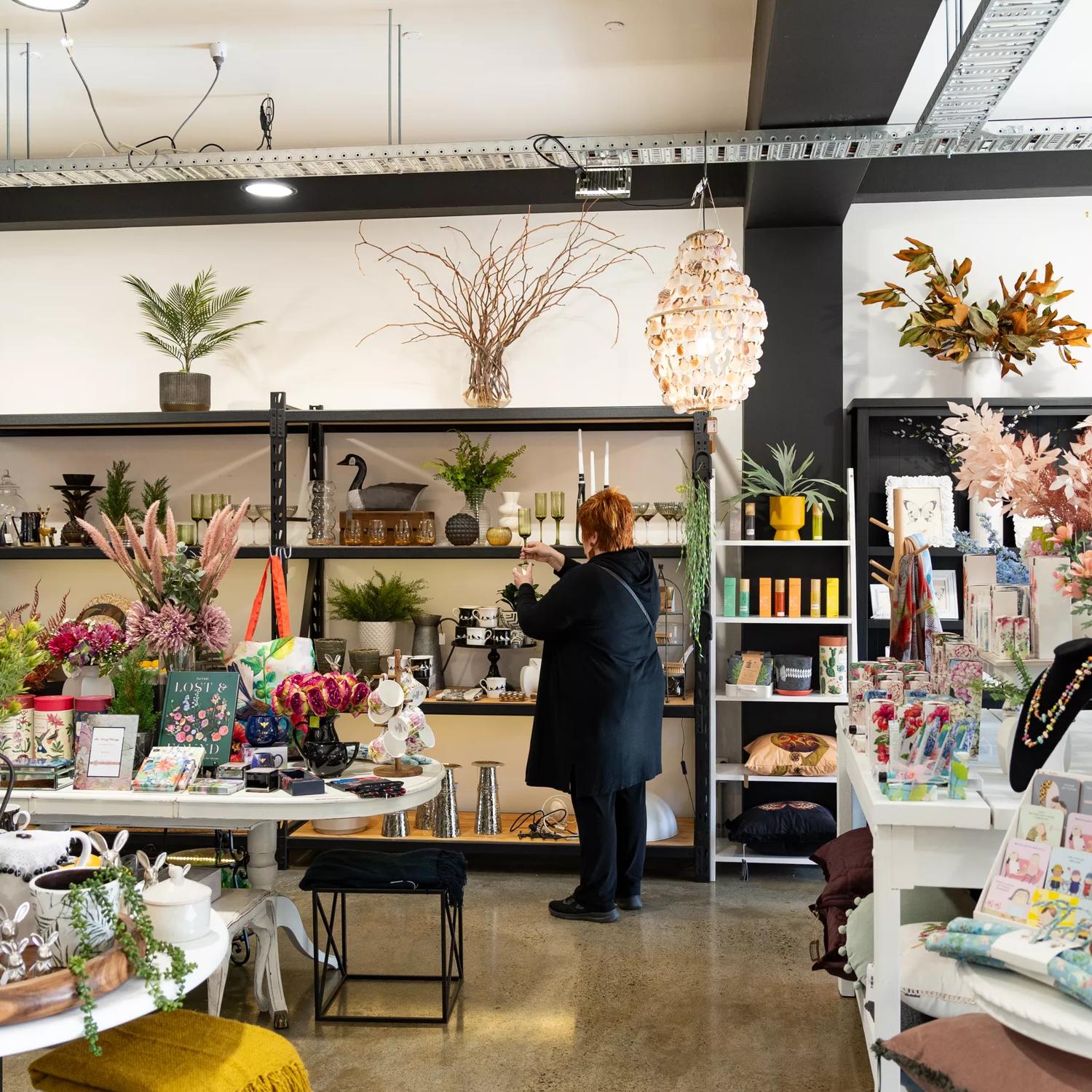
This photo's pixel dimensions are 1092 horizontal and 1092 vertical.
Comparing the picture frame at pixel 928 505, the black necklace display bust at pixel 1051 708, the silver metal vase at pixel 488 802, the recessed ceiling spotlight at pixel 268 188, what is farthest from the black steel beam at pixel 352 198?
the black necklace display bust at pixel 1051 708

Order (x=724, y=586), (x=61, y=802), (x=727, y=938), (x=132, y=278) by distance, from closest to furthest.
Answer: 1. (x=61, y=802)
2. (x=727, y=938)
3. (x=724, y=586)
4. (x=132, y=278)

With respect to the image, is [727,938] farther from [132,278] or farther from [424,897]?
[132,278]

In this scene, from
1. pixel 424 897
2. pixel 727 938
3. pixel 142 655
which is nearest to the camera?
pixel 142 655

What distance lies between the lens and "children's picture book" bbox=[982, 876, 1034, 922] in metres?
1.89

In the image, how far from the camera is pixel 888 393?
5266mm

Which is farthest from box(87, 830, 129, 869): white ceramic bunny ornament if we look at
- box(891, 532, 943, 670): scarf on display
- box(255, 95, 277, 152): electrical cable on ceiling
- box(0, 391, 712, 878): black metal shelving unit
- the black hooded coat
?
box(255, 95, 277, 152): electrical cable on ceiling

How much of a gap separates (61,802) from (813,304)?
3.87m

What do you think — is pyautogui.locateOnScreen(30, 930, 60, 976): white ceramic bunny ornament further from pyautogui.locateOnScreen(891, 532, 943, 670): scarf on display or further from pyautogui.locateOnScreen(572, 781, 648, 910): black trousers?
pyautogui.locateOnScreen(572, 781, 648, 910): black trousers

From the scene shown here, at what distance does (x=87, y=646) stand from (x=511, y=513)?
225 centimetres

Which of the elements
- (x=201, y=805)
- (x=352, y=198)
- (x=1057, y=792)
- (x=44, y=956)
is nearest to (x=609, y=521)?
(x=201, y=805)

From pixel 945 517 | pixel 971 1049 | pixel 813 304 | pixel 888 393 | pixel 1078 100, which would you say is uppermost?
pixel 1078 100

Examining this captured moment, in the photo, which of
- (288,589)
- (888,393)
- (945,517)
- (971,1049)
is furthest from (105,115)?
(971,1049)

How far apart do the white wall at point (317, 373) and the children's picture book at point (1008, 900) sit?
3.41m

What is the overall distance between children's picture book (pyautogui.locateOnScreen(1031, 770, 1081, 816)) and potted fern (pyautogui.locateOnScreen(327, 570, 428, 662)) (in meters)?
3.52
